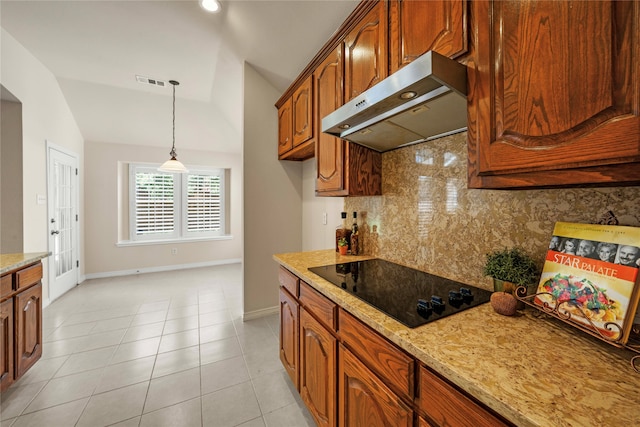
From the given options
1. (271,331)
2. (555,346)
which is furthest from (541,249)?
(271,331)

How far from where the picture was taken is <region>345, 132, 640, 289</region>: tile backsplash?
90 cm

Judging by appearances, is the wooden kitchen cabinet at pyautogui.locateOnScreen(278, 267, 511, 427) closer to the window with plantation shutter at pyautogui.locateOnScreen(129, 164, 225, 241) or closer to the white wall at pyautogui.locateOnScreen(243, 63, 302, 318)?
the white wall at pyautogui.locateOnScreen(243, 63, 302, 318)

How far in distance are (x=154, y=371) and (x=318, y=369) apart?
4.96 ft

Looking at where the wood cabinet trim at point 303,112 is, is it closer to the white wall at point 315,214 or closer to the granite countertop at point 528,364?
the white wall at point 315,214

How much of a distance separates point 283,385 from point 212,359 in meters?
0.72

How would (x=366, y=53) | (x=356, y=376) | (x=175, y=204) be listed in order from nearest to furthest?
(x=356, y=376), (x=366, y=53), (x=175, y=204)

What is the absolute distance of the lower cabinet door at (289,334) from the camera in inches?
62.6

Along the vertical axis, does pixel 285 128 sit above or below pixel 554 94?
above

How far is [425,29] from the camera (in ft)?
3.58

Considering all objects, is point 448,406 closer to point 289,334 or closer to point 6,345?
point 289,334

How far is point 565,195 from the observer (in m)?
0.93

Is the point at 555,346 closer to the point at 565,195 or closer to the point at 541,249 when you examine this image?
the point at 541,249

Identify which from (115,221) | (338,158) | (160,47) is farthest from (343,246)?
(115,221)

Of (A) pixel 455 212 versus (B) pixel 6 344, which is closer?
(A) pixel 455 212
